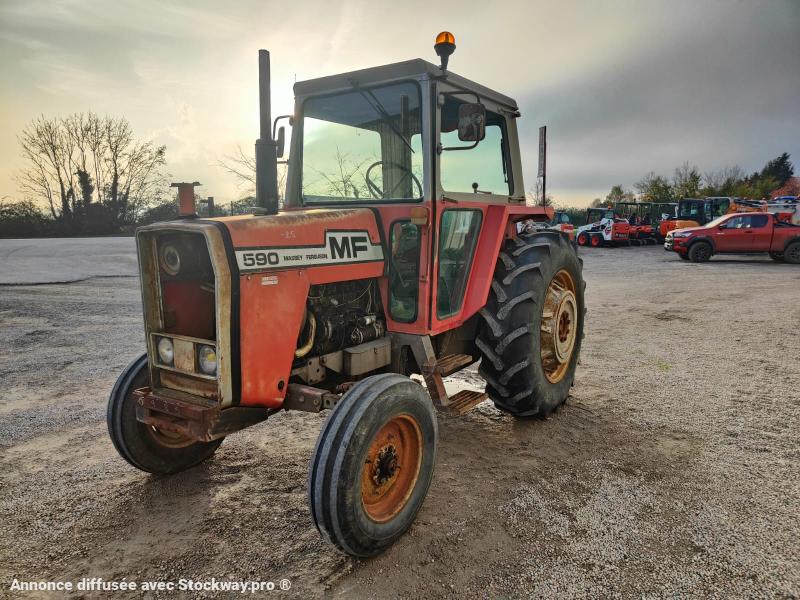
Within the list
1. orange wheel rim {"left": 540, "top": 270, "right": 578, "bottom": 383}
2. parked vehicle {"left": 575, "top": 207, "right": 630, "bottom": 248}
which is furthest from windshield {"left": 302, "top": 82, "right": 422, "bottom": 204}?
parked vehicle {"left": 575, "top": 207, "right": 630, "bottom": 248}

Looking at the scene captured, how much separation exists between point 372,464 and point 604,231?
23845 mm

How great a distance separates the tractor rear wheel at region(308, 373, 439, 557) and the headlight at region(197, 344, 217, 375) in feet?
2.08

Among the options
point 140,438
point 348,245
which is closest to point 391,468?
point 348,245

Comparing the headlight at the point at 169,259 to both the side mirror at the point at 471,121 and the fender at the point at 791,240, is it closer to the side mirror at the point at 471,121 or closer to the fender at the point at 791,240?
the side mirror at the point at 471,121

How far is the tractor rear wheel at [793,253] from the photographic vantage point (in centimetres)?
1630

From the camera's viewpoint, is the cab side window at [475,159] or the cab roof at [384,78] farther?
the cab side window at [475,159]

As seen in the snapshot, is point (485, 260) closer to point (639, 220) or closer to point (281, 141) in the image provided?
point (281, 141)

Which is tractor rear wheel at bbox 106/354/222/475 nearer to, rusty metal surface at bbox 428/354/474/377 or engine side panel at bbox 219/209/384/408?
engine side panel at bbox 219/209/384/408

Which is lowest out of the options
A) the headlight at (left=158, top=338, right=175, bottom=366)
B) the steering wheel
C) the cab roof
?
the headlight at (left=158, top=338, right=175, bottom=366)

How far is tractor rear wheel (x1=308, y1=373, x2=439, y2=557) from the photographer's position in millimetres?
2244

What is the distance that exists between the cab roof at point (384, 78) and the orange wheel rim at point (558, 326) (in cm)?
159

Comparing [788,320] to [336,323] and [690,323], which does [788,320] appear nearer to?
[690,323]

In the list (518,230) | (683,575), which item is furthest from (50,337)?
(683,575)

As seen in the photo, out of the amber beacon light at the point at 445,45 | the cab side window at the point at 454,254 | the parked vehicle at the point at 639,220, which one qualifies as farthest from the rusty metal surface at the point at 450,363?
the parked vehicle at the point at 639,220
